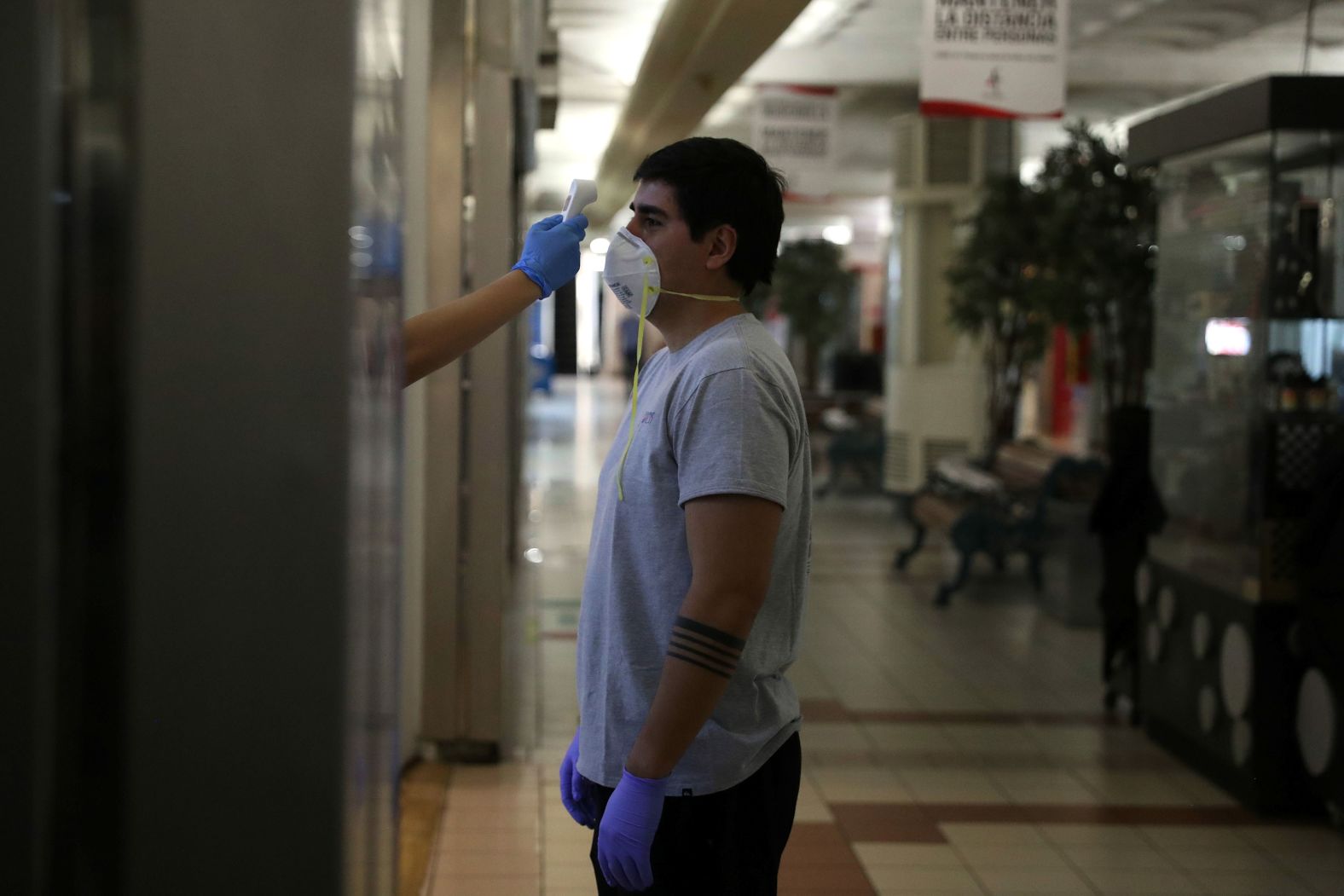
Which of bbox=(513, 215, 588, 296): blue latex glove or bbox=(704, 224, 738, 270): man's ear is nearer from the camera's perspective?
bbox=(704, 224, 738, 270): man's ear

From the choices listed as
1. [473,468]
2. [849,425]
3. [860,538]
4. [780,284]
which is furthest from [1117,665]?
[780,284]

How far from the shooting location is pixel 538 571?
9312 mm

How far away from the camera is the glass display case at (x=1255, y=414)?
453cm

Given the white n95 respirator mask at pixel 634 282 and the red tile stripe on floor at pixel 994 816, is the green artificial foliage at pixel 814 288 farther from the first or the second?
the white n95 respirator mask at pixel 634 282

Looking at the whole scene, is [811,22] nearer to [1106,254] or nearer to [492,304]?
[1106,254]

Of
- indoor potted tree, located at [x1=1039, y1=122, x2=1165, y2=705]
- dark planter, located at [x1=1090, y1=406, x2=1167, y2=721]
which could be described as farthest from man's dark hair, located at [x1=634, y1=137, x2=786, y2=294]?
indoor potted tree, located at [x1=1039, y1=122, x2=1165, y2=705]

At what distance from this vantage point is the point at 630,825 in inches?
65.1

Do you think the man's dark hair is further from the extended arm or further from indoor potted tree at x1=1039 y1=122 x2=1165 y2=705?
indoor potted tree at x1=1039 y1=122 x2=1165 y2=705

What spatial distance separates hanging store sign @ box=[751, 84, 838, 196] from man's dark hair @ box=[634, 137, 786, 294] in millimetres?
9967

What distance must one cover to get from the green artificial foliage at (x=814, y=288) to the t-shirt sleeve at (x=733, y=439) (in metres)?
17.4

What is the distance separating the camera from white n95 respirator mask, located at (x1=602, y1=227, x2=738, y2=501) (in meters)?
1.80

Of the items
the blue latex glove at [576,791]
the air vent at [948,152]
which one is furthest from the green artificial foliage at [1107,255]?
the blue latex glove at [576,791]

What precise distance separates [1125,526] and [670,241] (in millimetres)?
4504

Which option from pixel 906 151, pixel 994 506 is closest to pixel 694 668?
pixel 994 506
